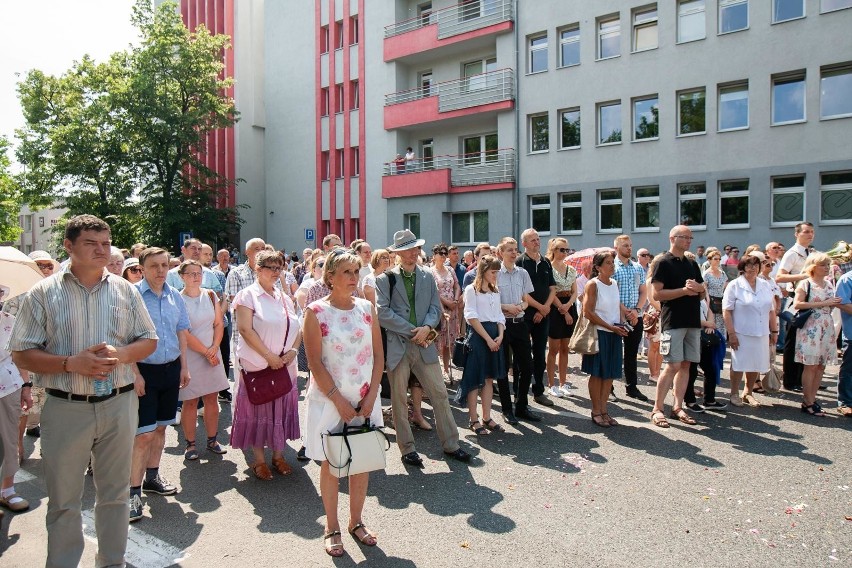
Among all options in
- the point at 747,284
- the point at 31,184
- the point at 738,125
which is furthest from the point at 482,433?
the point at 31,184

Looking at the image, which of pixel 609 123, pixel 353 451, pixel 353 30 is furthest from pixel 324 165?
pixel 353 451

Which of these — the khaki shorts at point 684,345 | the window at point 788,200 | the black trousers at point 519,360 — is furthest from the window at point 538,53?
the black trousers at point 519,360

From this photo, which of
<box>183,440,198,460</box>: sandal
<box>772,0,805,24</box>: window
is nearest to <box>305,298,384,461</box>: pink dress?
<box>183,440,198,460</box>: sandal

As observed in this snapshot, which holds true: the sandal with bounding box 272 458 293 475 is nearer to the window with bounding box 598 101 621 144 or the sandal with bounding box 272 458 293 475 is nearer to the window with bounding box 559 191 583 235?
the window with bounding box 559 191 583 235

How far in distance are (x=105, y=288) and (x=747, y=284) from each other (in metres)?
7.20

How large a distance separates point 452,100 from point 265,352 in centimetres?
2338

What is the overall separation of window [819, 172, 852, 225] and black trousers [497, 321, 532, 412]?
16.2 m

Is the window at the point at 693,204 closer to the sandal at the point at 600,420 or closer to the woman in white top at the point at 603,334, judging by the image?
the woman in white top at the point at 603,334

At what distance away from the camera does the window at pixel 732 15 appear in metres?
20.3

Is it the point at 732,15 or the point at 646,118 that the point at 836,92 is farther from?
the point at 646,118

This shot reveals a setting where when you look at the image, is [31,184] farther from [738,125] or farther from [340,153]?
[738,125]

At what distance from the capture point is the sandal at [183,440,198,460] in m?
6.18

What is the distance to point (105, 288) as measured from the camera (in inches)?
145

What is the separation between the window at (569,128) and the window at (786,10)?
6981 mm
